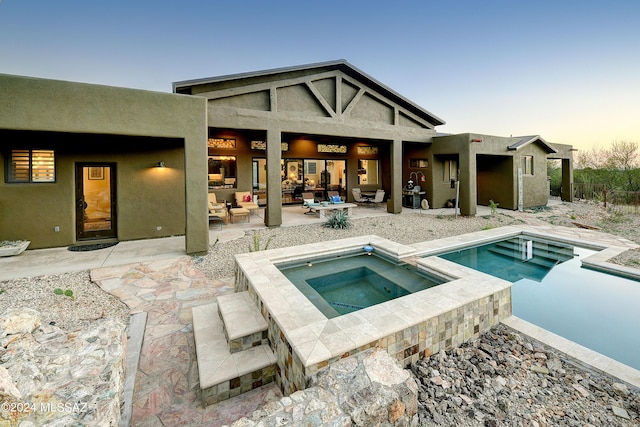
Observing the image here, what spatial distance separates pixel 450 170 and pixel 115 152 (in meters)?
14.1

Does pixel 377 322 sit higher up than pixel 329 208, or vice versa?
pixel 329 208

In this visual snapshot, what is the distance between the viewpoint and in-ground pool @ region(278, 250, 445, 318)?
3.78 metres

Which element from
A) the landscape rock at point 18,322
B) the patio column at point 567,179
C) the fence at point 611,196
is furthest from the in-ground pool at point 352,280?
the patio column at point 567,179

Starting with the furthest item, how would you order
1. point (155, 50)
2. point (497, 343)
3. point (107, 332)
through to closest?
1. point (155, 50)
2. point (497, 343)
3. point (107, 332)

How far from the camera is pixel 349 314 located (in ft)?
9.49

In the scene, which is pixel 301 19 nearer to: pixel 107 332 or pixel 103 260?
pixel 103 260

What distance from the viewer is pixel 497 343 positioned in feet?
10.4

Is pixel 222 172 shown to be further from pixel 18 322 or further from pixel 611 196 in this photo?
pixel 611 196

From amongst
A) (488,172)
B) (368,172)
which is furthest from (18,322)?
(488,172)

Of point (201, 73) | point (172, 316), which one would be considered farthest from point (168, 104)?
point (201, 73)

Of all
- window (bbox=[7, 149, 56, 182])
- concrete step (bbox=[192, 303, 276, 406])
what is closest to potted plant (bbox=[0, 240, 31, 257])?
window (bbox=[7, 149, 56, 182])

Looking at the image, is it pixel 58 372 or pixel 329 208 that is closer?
pixel 58 372

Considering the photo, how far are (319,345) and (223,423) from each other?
967 millimetres

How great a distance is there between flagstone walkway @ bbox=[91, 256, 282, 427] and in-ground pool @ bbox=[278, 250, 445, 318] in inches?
48.1
